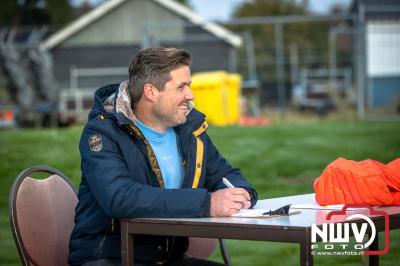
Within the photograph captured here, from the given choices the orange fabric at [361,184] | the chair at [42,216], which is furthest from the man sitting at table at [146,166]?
the orange fabric at [361,184]

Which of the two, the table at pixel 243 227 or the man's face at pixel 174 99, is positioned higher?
the man's face at pixel 174 99

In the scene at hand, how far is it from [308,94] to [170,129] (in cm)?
2537

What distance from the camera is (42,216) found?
3814mm

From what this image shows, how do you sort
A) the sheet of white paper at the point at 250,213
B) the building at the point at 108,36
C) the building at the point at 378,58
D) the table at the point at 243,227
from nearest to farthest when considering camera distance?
the table at the point at 243,227 < the sheet of white paper at the point at 250,213 < the building at the point at 378,58 < the building at the point at 108,36

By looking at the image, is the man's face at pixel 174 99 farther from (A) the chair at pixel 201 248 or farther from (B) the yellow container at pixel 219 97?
(B) the yellow container at pixel 219 97

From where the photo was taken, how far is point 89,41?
3888 centimetres

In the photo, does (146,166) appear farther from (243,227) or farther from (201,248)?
(201,248)

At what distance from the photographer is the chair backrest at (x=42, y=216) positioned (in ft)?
11.8

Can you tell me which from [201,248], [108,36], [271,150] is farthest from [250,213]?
[108,36]

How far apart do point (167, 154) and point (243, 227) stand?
2.73ft

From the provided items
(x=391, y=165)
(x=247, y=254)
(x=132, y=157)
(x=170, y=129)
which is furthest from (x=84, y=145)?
(x=247, y=254)

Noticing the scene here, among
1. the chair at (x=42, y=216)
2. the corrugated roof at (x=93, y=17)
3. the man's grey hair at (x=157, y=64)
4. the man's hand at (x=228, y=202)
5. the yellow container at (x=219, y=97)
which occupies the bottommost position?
the yellow container at (x=219, y=97)

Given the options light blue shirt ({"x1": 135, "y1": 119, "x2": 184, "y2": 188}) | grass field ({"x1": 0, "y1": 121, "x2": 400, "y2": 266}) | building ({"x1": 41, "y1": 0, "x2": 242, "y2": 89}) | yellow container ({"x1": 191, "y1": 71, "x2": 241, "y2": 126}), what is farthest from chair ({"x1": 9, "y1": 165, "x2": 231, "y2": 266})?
building ({"x1": 41, "y1": 0, "x2": 242, "y2": 89})

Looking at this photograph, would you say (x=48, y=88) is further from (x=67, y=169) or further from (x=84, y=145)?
(x=84, y=145)
